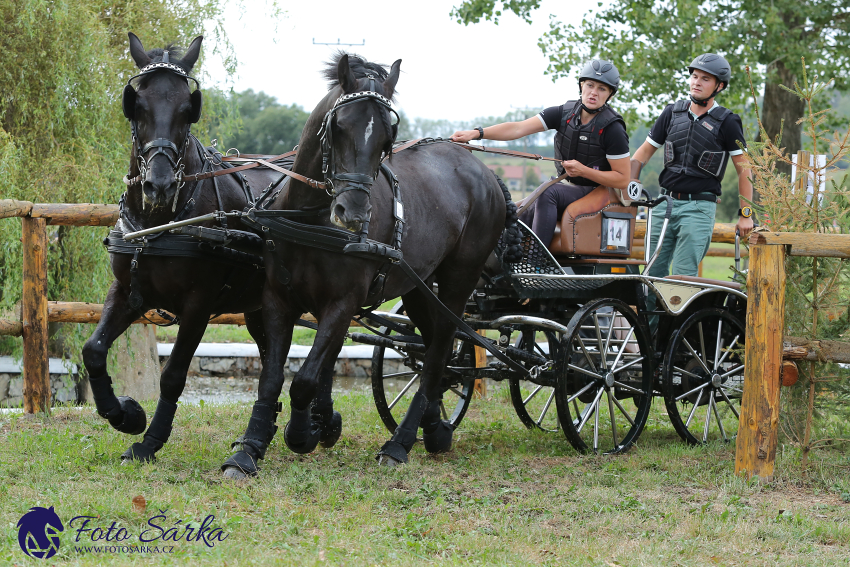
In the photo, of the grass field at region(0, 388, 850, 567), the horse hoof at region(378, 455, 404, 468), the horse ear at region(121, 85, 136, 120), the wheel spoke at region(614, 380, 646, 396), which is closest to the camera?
the grass field at region(0, 388, 850, 567)

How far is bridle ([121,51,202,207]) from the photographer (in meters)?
4.19

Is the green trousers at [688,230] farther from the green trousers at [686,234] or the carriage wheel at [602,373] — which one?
the carriage wheel at [602,373]

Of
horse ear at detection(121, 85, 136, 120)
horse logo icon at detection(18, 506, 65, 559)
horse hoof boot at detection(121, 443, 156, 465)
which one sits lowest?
horse hoof boot at detection(121, 443, 156, 465)

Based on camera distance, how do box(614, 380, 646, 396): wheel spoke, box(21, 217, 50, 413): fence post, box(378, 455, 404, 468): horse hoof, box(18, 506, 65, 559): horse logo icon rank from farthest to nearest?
box(21, 217, 50, 413): fence post < box(614, 380, 646, 396): wheel spoke < box(378, 455, 404, 468): horse hoof < box(18, 506, 65, 559): horse logo icon

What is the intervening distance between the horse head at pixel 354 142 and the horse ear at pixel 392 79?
81 mm

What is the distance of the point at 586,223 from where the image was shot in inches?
226

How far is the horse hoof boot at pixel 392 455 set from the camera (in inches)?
198

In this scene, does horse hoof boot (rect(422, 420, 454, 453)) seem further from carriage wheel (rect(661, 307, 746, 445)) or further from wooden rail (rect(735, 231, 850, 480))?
wooden rail (rect(735, 231, 850, 480))

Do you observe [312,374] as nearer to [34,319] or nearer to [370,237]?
[370,237]

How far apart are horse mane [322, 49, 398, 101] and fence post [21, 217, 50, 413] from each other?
2.82 metres

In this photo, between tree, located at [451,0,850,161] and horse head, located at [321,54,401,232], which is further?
tree, located at [451,0,850,161]

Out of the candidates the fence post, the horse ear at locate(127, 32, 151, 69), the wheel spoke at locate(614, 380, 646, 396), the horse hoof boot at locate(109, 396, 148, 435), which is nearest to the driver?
the wheel spoke at locate(614, 380, 646, 396)

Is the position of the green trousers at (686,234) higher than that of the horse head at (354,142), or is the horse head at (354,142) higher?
the horse head at (354,142)

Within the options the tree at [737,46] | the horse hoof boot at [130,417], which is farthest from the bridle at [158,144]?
the tree at [737,46]
